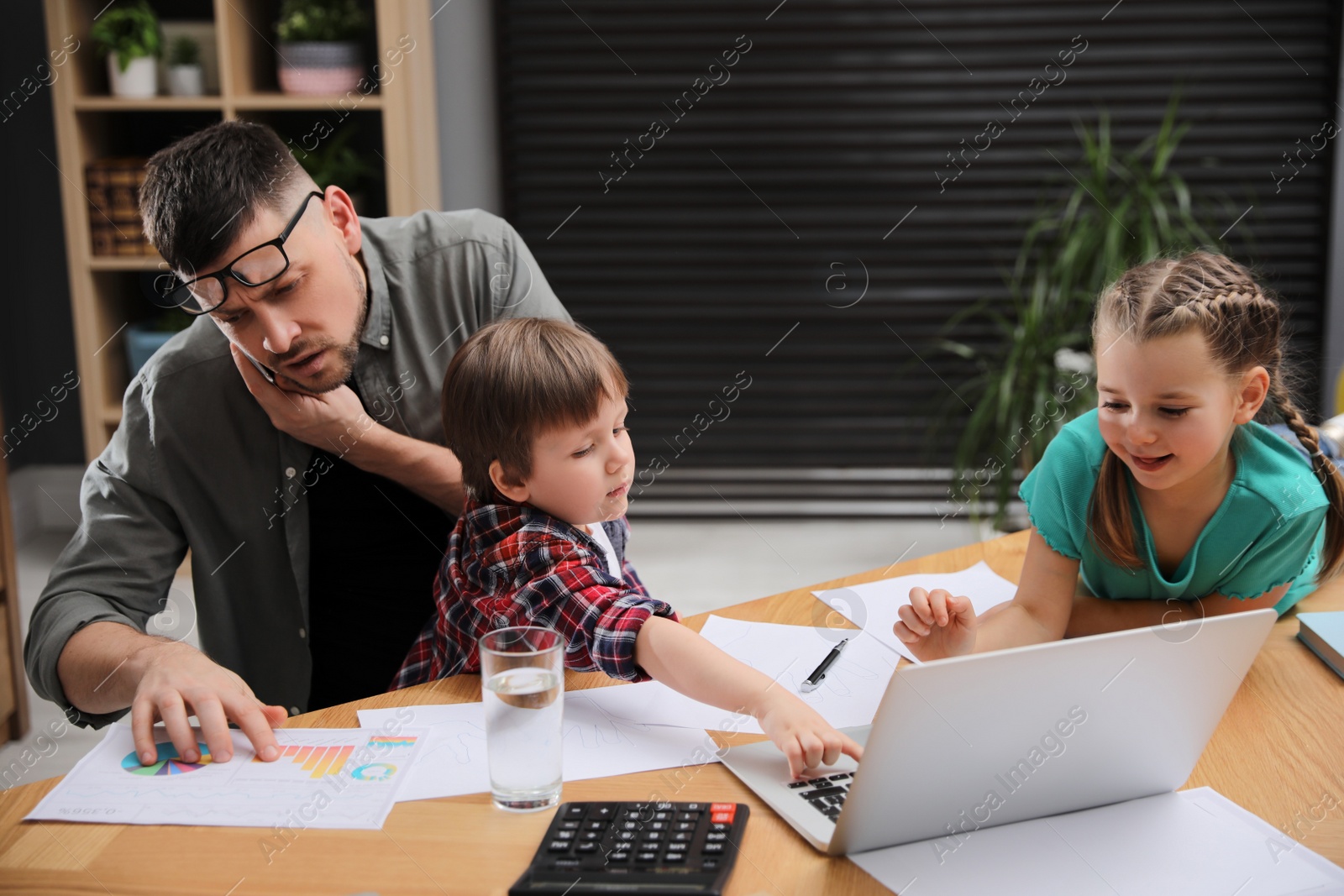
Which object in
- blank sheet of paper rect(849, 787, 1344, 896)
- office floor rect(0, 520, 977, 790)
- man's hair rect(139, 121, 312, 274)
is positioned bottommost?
office floor rect(0, 520, 977, 790)

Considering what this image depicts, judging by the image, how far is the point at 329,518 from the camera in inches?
62.1

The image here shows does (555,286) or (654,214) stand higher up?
(654,214)

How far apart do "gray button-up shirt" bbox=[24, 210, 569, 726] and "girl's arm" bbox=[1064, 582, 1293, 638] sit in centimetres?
81

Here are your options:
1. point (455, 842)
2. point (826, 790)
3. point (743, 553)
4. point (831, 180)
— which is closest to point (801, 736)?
point (826, 790)

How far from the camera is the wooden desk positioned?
0.82 m

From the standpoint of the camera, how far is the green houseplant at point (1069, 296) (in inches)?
117

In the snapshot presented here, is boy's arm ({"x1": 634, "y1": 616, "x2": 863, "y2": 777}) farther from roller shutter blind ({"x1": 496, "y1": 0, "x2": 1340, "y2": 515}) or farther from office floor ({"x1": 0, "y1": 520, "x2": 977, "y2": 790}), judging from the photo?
roller shutter blind ({"x1": 496, "y1": 0, "x2": 1340, "y2": 515})

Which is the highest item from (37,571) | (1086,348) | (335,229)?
(335,229)

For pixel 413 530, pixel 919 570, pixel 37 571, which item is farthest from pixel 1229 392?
pixel 37 571

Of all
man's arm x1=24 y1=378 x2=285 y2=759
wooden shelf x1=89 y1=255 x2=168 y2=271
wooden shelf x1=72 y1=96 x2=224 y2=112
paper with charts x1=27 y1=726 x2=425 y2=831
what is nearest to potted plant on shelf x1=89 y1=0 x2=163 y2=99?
wooden shelf x1=72 y1=96 x2=224 y2=112

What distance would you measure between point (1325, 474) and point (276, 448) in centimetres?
129

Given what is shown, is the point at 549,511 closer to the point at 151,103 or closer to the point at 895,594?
the point at 895,594

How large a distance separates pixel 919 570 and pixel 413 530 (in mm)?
703

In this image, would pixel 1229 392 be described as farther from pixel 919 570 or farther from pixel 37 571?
pixel 37 571
